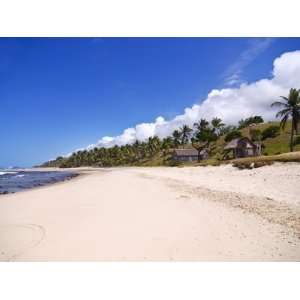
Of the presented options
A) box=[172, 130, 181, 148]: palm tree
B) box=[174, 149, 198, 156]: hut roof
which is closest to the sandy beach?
box=[174, 149, 198, 156]: hut roof

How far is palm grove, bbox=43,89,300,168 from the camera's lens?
1769 inches

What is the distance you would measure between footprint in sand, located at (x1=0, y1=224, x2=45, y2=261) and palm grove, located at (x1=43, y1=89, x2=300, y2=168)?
2806 centimetres

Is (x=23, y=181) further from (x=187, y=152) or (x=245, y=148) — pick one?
(x=187, y=152)

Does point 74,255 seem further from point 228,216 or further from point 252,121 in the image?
point 252,121

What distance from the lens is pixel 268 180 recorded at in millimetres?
11664

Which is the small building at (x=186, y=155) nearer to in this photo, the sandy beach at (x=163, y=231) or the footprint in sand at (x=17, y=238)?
the sandy beach at (x=163, y=231)

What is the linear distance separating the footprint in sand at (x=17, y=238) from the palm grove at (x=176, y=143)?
2806 centimetres

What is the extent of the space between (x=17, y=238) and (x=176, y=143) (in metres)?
65.9

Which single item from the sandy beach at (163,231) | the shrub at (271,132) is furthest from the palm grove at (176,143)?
the sandy beach at (163,231)

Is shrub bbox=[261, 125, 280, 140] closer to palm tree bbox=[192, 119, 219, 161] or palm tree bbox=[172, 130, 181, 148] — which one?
palm tree bbox=[192, 119, 219, 161]

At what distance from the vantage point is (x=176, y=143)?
70125 millimetres

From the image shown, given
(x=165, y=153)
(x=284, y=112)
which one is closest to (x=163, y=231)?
(x=284, y=112)
